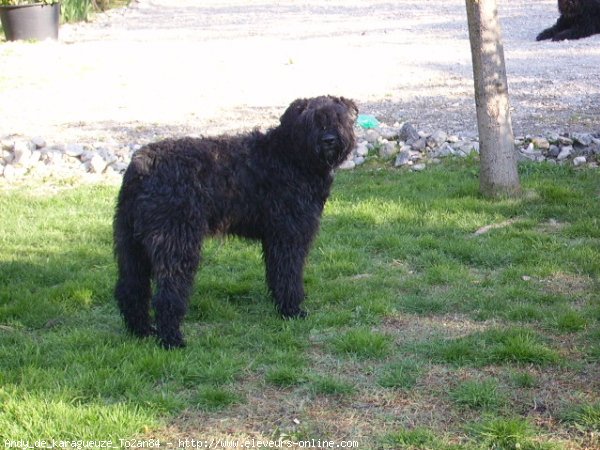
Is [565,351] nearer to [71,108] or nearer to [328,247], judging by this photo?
[328,247]

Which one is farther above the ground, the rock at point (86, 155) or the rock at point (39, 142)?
the rock at point (39, 142)

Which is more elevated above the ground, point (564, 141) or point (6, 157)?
point (6, 157)

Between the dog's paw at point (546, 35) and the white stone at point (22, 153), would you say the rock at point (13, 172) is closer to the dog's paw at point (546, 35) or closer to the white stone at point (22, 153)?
the white stone at point (22, 153)

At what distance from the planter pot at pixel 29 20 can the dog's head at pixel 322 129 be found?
50.2 ft

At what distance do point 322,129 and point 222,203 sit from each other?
918mm

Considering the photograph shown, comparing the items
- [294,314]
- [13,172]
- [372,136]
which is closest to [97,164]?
[13,172]

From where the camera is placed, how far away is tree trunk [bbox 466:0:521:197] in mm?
8352

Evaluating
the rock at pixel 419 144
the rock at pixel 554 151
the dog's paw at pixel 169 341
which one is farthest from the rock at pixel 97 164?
the rock at pixel 554 151

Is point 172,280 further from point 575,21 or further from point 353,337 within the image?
point 575,21

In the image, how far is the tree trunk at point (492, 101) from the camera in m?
8.35

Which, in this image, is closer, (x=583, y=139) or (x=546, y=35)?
(x=583, y=139)

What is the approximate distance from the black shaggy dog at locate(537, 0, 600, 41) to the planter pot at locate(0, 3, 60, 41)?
455 inches

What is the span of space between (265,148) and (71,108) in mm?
8370

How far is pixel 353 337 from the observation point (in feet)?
18.4
